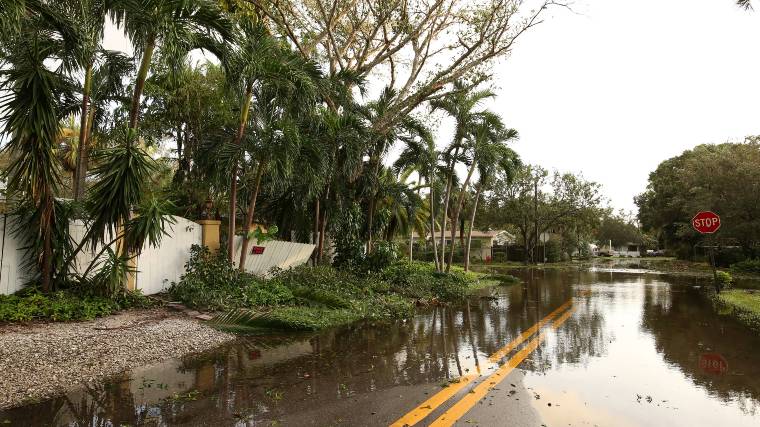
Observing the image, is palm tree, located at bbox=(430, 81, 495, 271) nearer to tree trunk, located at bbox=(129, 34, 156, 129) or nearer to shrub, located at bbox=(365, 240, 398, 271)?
shrub, located at bbox=(365, 240, 398, 271)

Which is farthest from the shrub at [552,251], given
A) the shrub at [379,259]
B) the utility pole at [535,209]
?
the shrub at [379,259]

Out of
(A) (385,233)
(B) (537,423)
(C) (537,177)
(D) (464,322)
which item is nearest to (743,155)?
(C) (537,177)

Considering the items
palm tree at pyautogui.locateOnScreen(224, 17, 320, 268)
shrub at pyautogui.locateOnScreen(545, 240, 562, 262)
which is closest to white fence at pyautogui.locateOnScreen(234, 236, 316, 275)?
palm tree at pyautogui.locateOnScreen(224, 17, 320, 268)

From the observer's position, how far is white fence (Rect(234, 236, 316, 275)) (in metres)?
13.4

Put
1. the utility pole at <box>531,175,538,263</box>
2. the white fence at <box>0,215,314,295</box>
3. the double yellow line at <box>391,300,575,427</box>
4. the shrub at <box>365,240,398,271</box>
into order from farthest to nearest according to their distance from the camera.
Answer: the utility pole at <box>531,175,538,263</box>, the shrub at <box>365,240,398,271</box>, the white fence at <box>0,215,314,295</box>, the double yellow line at <box>391,300,575,427</box>

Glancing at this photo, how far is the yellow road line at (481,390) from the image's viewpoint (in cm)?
443

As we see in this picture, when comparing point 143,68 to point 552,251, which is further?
point 552,251

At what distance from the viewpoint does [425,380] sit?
18.7 feet

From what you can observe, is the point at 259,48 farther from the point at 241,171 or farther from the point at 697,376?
the point at 697,376

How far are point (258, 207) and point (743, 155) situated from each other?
2824 cm

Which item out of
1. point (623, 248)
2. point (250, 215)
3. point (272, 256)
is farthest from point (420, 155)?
point (623, 248)

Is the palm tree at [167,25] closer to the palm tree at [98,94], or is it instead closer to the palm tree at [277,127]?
the palm tree at [98,94]

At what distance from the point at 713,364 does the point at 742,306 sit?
7647mm

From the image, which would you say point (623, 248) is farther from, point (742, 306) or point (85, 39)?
point (85, 39)
